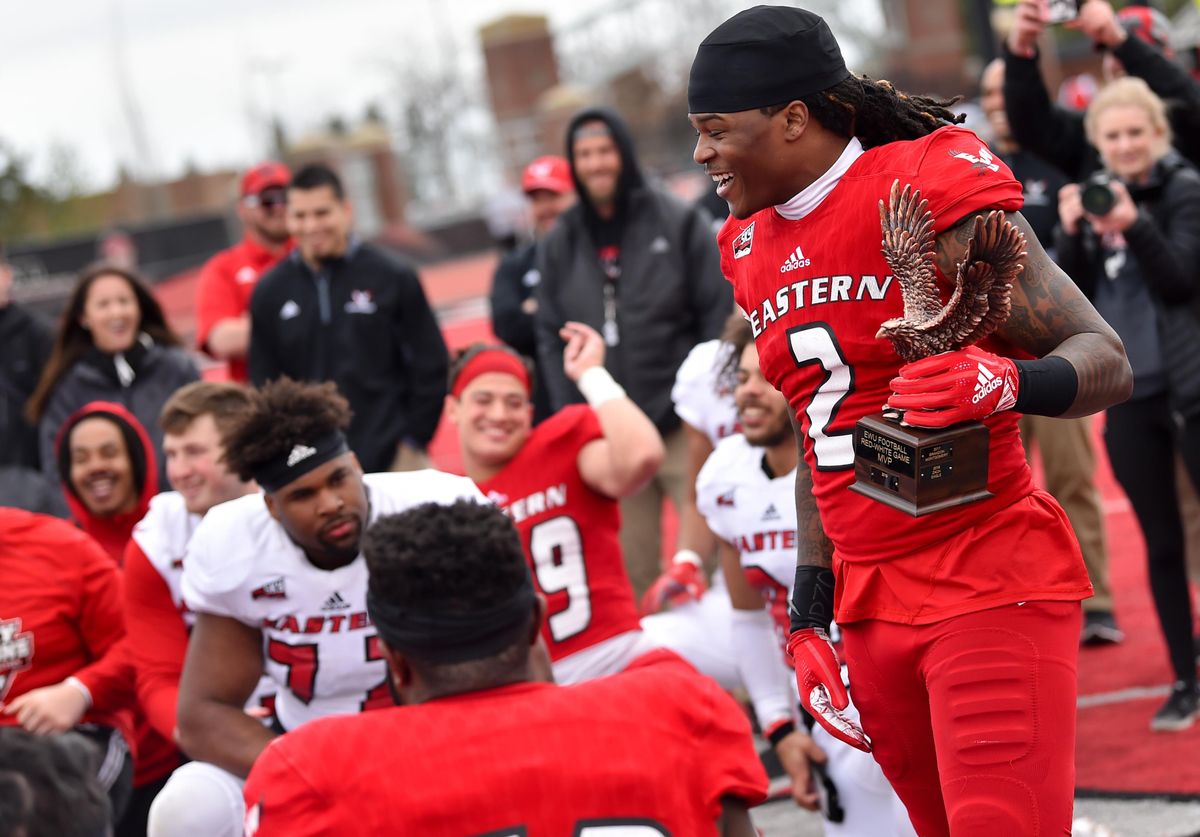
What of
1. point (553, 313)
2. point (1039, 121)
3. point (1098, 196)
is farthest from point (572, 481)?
point (1039, 121)

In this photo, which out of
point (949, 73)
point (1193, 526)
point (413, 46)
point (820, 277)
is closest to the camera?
point (820, 277)

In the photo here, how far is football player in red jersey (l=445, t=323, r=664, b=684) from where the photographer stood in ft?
15.0

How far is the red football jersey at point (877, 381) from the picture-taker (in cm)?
275

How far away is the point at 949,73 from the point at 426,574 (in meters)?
40.6

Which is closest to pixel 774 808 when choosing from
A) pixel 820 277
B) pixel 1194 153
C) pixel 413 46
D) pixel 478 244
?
pixel 820 277

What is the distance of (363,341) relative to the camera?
632 centimetres

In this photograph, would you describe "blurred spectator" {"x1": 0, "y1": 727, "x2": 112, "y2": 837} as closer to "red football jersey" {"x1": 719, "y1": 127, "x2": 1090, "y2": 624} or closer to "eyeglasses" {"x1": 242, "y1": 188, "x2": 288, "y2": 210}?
"red football jersey" {"x1": 719, "y1": 127, "x2": 1090, "y2": 624}

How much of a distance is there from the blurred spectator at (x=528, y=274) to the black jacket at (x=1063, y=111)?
2361mm

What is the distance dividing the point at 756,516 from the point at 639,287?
2.02 meters

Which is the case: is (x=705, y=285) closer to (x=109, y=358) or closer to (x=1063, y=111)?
(x=1063, y=111)

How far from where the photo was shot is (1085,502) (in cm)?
632

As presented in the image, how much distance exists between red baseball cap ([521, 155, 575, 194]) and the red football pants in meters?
4.86

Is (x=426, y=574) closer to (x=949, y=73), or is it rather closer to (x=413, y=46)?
(x=949, y=73)

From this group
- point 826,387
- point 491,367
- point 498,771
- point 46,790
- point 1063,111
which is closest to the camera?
point 46,790
